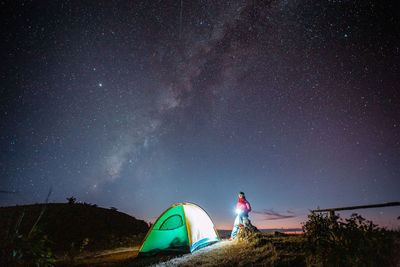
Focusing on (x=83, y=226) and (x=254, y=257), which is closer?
(x=254, y=257)

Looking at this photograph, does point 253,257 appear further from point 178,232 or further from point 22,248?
point 22,248

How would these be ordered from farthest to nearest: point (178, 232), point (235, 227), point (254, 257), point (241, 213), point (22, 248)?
point (235, 227)
point (241, 213)
point (178, 232)
point (254, 257)
point (22, 248)

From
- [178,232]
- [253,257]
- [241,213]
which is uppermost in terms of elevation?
[241,213]

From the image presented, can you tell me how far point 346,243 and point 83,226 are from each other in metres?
18.2

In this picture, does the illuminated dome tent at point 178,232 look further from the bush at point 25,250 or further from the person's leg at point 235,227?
the bush at point 25,250

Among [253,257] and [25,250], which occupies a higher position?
[25,250]

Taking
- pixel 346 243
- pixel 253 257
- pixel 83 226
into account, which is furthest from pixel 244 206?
pixel 83 226

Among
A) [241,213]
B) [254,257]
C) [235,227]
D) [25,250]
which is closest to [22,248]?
[25,250]

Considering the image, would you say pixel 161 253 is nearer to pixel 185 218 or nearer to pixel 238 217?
pixel 185 218

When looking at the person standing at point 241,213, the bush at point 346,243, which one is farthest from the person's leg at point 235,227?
the bush at point 346,243


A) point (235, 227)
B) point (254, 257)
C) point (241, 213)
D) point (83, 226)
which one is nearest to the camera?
point (254, 257)

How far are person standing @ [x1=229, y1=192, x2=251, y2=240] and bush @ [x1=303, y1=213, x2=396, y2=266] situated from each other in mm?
4793

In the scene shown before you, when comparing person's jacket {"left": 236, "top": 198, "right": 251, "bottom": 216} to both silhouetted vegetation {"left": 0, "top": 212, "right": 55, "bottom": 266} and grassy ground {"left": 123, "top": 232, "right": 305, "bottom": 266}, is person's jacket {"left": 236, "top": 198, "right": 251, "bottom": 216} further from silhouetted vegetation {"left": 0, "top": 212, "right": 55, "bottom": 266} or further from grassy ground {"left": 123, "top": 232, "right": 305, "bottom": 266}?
silhouetted vegetation {"left": 0, "top": 212, "right": 55, "bottom": 266}

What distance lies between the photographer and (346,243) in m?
3.82
